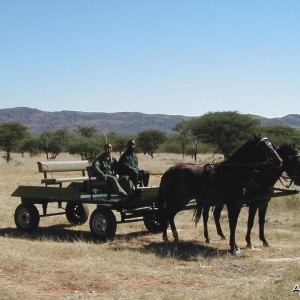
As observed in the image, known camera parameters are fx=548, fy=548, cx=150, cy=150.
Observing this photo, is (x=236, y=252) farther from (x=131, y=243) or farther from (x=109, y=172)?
(x=109, y=172)

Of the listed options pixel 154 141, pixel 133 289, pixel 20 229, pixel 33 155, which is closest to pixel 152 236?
pixel 20 229

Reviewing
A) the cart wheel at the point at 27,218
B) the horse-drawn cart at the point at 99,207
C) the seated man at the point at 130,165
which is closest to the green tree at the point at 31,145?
the cart wheel at the point at 27,218

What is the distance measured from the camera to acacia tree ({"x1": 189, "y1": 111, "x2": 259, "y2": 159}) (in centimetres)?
5112

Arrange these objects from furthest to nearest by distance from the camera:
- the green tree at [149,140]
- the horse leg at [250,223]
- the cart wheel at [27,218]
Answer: the green tree at [149,140] < the cart wheel at [27,218] < the horse leg at [250,223]

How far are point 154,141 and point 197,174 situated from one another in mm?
63359

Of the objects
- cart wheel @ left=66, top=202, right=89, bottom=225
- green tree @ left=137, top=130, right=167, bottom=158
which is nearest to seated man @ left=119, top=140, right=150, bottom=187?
cart wheel @ left=66, top=202, right=89, bottom=225

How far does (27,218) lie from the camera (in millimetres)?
13312

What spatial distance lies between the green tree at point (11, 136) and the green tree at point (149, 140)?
1878cm

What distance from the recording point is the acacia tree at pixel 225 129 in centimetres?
5112

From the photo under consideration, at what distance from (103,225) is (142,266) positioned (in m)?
2.79

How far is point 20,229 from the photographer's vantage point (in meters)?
13.4

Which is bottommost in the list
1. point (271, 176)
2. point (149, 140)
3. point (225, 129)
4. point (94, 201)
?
point (94, 201)

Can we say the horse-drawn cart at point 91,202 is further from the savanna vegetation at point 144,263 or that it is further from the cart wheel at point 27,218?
the savanna vegetation at point 144,263

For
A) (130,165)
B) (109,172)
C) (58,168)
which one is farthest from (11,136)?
(130,165)
